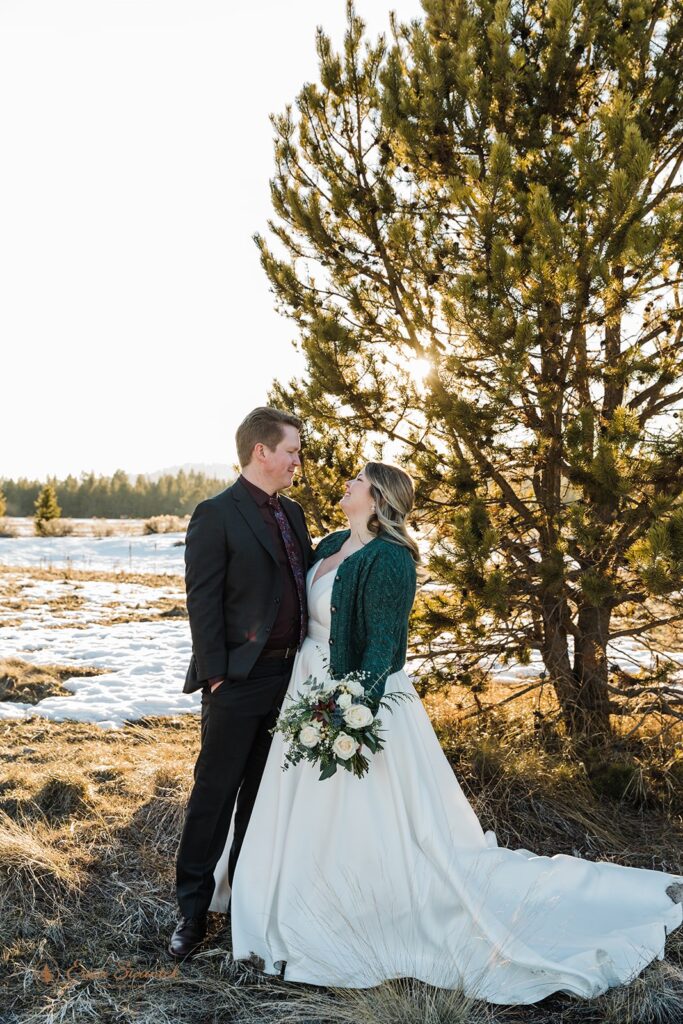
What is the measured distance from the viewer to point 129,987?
9.44 ft

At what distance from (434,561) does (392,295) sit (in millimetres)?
2050

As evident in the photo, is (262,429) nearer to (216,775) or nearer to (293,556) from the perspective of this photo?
(293,556)

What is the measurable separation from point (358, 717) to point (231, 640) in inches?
28.1

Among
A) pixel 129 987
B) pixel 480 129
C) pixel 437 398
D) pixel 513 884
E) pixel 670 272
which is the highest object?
pixel 480 129

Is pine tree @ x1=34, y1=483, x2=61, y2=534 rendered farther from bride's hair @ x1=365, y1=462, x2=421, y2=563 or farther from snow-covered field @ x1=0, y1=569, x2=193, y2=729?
bride's hair @ x1=365, y1=462, x2=421, y2=563

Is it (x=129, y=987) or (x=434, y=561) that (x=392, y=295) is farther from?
(x=129, y=987)

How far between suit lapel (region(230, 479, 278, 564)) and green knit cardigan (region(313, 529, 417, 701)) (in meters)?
0.32

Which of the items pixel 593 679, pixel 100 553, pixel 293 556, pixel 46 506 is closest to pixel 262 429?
pixel 293 556

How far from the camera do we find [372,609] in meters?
3.03

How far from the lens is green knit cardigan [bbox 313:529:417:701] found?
2988mm

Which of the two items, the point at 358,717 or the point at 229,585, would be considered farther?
Result: the point at 229,585

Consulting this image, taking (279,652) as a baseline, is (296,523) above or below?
above

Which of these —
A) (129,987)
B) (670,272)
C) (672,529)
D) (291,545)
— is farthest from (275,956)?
(670,272)

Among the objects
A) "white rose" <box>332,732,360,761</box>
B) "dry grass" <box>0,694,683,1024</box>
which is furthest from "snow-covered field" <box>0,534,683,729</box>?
"white rose" <box>332,732,360,761</box>
